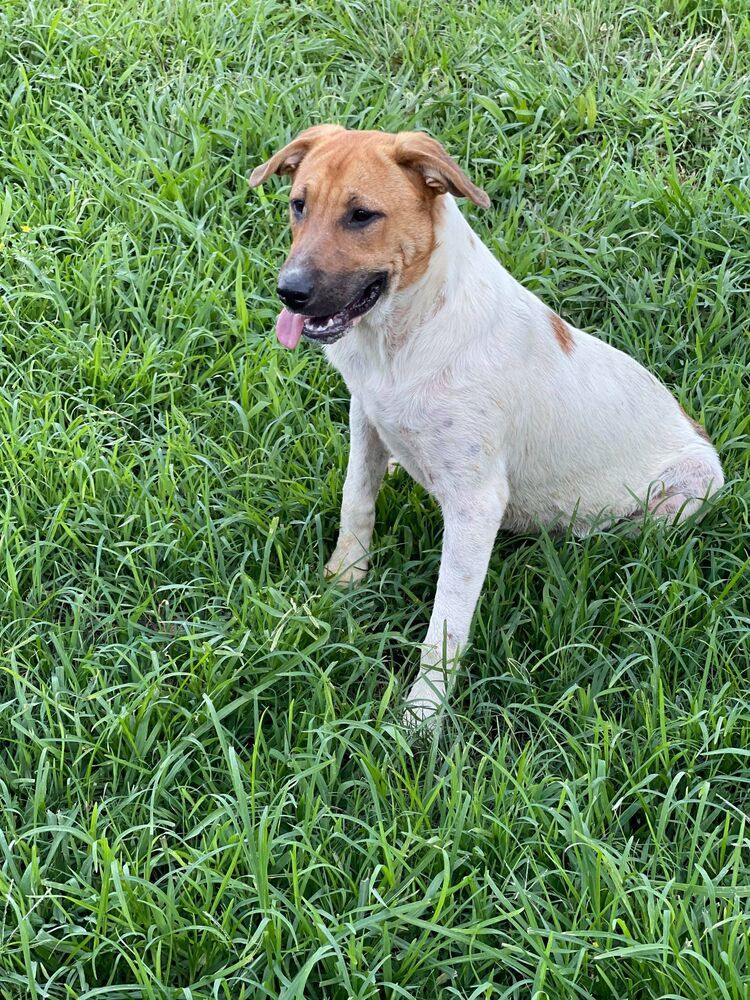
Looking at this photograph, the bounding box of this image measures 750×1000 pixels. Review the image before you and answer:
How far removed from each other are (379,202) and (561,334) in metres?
0.87

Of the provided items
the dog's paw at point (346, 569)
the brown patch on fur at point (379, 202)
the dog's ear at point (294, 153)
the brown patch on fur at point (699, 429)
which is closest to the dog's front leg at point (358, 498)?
the dog's paw at point (346, 569)

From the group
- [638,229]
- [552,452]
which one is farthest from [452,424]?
[638,229]

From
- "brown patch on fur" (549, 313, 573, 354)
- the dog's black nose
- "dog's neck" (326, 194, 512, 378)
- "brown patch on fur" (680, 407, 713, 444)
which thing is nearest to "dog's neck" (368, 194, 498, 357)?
"dog's neck" (326, 194, 512, 378)

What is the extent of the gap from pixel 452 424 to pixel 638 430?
Result: 3.03ft

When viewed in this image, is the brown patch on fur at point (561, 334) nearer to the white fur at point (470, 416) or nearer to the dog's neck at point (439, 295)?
the white fur at point (470, 416)

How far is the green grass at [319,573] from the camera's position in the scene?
8.53ft

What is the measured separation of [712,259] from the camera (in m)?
4.86

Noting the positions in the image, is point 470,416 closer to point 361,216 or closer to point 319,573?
point 361,216

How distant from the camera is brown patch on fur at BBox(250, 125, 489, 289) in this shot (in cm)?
306

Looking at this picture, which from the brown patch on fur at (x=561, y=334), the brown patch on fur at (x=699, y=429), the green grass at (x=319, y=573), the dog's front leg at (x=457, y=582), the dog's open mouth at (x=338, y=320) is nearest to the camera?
the green grass at (x=319, y=573)

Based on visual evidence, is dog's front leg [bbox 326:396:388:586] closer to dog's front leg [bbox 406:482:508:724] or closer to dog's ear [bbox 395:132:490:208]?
dog's front leg [bbox 406:482:508:724]

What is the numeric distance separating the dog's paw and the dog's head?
33.8 inches

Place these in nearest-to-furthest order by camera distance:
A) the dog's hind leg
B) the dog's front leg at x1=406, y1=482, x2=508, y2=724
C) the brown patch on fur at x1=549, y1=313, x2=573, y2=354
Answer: the dog's front leg at x1=406, y1=482, x2=508, y2=724
the brown patch on fur at x1=549, y1=313, x2=573, y2=354
the dog's hind leg

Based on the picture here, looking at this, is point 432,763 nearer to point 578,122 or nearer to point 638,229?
A: point 638,229
